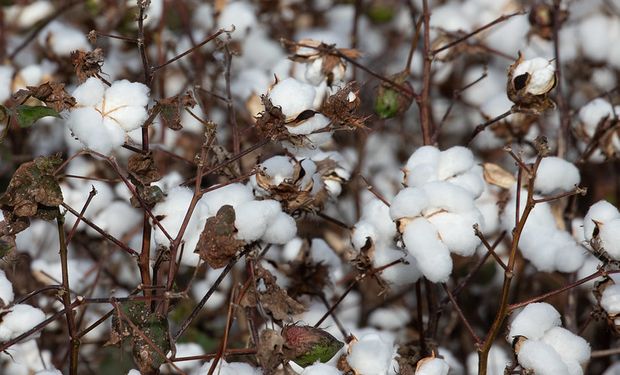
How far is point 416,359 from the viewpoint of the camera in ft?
4.42

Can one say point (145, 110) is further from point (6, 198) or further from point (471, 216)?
point (471, 216)

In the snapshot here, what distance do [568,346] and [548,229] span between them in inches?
14.0

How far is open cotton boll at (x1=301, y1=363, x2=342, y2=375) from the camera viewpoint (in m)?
1.15

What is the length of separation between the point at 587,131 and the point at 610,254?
21.1 inches

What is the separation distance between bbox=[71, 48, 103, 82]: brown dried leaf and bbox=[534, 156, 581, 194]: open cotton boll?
0.73 metres

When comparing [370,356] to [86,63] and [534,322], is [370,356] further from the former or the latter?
[86,63]

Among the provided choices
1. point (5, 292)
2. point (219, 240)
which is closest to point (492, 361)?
point (219, 240)

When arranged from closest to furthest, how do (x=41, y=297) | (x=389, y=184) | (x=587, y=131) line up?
(x=587, y=131) → (x=41, y=297) → (x=389, y=184)

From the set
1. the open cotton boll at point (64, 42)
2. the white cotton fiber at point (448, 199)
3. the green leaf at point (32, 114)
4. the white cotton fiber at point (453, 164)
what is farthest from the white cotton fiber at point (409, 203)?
the open cotton boll at point (64, 42)

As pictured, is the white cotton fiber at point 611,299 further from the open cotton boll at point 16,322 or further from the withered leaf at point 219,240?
the open cotton boll at point 16,322

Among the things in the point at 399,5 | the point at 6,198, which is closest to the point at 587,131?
the point at 6,198

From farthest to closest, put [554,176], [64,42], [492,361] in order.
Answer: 1. [64,42]
2. [492,361]
3. [554,176]

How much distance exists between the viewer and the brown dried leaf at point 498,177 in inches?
60.6

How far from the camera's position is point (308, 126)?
121 centimetres
